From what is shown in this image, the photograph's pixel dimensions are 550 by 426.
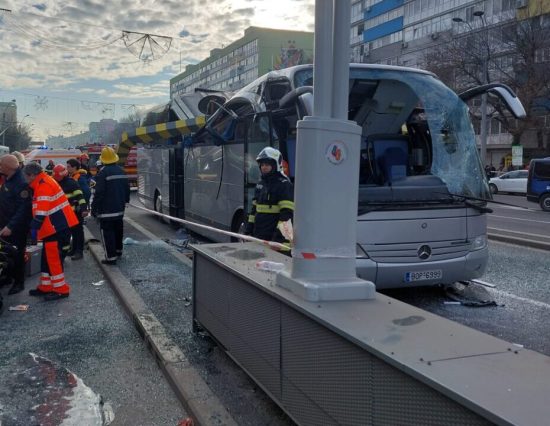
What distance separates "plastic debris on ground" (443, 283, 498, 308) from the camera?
252 inches

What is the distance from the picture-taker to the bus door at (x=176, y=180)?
12.3 metres

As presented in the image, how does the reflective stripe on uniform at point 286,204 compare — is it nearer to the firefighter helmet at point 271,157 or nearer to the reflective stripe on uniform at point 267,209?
the reflective stripe on uniform at point 267,209

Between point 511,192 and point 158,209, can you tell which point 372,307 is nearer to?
point 158,209

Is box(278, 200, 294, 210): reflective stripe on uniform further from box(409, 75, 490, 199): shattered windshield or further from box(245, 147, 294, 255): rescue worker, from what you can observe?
box(409, 75, 490, 199): shattered windshield

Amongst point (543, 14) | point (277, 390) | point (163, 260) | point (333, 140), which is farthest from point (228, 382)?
point (543, 14)

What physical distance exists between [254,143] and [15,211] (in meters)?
3.26

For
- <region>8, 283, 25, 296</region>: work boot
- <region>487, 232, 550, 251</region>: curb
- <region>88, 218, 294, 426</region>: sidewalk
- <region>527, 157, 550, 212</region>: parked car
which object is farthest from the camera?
<region>527, 157, 550, 212</region>: parked car

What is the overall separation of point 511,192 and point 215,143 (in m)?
25.8

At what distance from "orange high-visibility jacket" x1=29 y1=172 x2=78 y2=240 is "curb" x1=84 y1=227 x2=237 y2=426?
1111 mm

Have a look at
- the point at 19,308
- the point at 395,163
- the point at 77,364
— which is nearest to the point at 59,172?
the point at 19,308

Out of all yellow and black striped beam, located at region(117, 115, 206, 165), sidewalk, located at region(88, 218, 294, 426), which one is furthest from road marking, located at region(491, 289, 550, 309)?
yellow and black striped beam, located at region(117, 115, 206, 165)

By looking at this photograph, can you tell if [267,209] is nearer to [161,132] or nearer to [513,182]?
[161,132]

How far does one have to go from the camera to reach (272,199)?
18.5ft

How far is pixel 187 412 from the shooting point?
377cm
